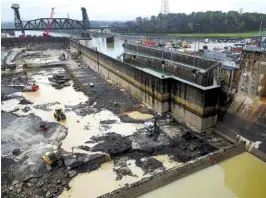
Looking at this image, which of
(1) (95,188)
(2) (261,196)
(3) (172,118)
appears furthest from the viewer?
(3) (172,118)

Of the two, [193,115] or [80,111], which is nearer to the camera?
[193,115]

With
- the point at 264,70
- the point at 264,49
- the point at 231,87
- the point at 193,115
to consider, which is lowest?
the point at 193,115

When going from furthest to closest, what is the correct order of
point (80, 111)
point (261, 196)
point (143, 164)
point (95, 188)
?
point (80, 111) → point (143, 164) → point (95, 188) → point (261, 196)

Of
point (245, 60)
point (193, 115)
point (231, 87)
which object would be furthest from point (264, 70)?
point (193, 115)

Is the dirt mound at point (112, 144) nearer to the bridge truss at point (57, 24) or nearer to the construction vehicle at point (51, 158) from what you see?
the construction vehicle at point (51, 158)

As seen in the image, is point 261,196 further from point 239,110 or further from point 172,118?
point 172,118

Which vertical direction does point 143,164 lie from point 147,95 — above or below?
below

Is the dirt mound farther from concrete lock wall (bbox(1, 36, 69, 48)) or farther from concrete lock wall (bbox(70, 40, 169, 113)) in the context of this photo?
concrete lock wall (bbox(1, 36, 69, 48))

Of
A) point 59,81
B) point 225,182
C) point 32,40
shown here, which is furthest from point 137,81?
point 32,40
